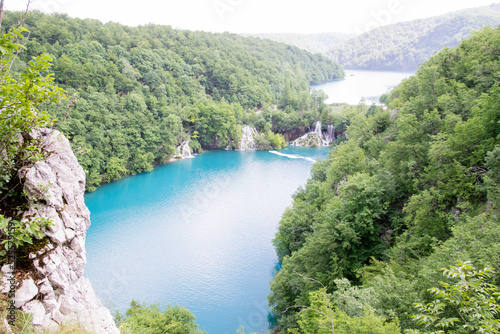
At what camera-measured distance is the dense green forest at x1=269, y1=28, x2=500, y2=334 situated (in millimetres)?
7883

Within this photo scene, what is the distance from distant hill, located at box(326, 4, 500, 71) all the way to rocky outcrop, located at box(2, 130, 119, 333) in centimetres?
8769

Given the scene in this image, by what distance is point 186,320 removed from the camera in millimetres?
13211

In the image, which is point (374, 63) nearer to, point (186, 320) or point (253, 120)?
point (253, 120)

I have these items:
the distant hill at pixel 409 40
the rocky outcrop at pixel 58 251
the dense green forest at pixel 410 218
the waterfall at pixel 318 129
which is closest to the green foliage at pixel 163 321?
the dense green forest at pixel 410 218

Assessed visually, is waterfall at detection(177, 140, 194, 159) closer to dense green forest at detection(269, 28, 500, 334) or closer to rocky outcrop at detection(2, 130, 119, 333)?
dense green forest at detection(269, 28, 500, 334)

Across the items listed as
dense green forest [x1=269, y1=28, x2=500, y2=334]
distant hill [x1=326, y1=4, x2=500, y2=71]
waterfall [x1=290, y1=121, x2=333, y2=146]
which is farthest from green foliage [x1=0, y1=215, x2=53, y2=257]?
distant hill [x1=326, y1=4, x2=500, y2=71]

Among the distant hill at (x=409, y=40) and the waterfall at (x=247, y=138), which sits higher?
the distant hill at (x=409, y=40)

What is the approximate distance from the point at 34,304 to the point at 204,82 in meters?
68.6

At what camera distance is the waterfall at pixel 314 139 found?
54.9m

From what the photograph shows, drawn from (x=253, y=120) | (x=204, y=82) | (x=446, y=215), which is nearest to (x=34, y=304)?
(x=446, y=215)

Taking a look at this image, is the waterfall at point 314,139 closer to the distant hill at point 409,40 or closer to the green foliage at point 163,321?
the distant hill at point 409,40

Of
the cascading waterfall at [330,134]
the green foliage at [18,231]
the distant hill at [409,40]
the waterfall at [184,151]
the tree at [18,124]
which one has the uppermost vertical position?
the distant hill at [409,40]

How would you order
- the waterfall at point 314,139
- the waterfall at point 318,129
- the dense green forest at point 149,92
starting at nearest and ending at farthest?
the dense green forest at point 149,92 < the waterfall at point 314,139 < the waterfall at point 318,129

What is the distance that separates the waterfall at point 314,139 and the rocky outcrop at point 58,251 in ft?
168
